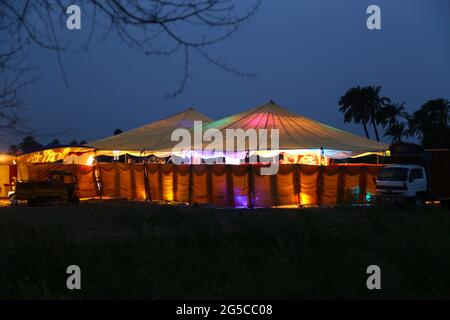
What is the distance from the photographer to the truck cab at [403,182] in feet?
79.9

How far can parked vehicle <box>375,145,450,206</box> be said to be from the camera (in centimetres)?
2442

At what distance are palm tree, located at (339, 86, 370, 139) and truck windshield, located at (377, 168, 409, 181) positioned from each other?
8053 cm

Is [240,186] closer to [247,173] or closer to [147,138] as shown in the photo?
[247,173]

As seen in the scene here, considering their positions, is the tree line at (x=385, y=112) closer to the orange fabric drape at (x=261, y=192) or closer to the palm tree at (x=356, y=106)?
the palm tree at (x=356, y=106)

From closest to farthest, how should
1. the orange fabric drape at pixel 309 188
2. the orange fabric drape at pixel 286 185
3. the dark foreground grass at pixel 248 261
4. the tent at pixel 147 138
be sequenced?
1. the dark foreground grass at pixel 248 261
2. the orange fabric drape at pixel 286 185
3. the orange fabric drape at pixel 309 188
4. the tent at pixel 147 138

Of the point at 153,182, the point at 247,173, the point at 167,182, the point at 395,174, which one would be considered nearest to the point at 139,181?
the point at 153,182

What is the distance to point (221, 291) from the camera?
7.61 metres

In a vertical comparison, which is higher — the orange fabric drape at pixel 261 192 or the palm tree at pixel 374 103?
the palm tree at pixel 374 103

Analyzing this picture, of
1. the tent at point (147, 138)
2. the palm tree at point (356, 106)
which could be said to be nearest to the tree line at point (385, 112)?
the palm tree at point (356, 106)

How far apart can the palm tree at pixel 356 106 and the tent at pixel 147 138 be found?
210 ft

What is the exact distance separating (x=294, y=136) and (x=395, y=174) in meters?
8.62

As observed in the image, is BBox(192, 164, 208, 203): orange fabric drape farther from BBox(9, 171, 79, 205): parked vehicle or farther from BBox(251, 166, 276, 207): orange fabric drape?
BBox(9, 171, 79, 205): parked vehicle

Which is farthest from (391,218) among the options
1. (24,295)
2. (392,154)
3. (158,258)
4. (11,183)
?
(11,183)

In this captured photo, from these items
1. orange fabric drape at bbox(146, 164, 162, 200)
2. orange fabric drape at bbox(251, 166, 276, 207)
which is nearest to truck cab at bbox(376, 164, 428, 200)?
orange fabric drape at bbox(251, 166, 276, 207)
